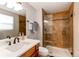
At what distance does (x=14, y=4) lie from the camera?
5.88 ft

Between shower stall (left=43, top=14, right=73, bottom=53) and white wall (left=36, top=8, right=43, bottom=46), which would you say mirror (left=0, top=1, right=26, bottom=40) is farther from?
shower stall (left=43, top=14, right=73, bottom=53)

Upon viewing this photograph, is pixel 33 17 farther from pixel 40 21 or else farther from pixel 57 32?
pixel 57 32

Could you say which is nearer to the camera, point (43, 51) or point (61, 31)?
point (43, 51)

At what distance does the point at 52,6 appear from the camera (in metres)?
1.72

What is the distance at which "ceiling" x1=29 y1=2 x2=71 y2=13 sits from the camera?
162cm

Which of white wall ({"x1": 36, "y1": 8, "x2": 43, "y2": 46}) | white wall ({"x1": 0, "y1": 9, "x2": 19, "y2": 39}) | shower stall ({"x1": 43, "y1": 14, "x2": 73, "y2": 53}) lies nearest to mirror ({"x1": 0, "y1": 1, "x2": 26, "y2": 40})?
white wall ({"x1": 0, "y1": 9, "x2": 19, "y2": 39})

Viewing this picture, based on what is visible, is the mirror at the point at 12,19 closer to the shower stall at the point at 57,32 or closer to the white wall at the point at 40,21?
Result: the white wall at the point at 40,21

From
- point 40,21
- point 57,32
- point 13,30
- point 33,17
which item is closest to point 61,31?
point 57,32

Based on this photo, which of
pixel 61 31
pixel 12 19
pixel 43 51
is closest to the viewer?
pixel 12 19

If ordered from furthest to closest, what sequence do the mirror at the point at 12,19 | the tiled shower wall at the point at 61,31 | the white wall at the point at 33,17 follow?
the tiled shower wall at the point at 61,31, the white wall at the point at 33,17, the mirror at the point at 12,19

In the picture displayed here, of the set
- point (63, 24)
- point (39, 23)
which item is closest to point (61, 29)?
point (63, 24)

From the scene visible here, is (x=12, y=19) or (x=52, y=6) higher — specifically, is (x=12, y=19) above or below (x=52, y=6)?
below

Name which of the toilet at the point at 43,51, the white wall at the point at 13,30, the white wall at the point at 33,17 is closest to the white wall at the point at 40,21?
the white wall at the point at 33,17

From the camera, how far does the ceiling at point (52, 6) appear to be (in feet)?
5.30
